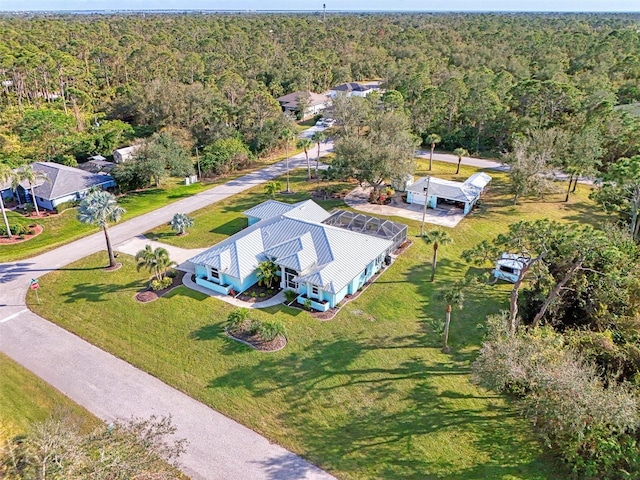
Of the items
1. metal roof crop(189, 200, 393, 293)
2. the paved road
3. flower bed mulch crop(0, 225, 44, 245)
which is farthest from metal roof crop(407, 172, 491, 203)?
flower bed mulch crop(0, 225, 44, 245)

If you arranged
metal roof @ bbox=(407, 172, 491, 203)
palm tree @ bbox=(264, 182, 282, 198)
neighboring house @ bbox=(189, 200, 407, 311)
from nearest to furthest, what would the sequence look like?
1. neighboring house @ bbox=(189, 200, 407, 311)
2. metal roof @ bbox=(407, 172, 491, 203)
3. palm tree @ bbox=(264, 182, 282, 198)

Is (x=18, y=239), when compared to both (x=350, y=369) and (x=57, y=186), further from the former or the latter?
(x=350, y=369)

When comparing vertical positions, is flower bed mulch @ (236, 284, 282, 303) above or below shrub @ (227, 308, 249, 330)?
below

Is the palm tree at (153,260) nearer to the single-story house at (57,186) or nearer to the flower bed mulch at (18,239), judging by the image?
the flower bed mulch at (18,239)

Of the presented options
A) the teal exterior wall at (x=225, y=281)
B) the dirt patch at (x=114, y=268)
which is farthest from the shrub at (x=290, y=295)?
the dirt patch at (x=114, y=268)

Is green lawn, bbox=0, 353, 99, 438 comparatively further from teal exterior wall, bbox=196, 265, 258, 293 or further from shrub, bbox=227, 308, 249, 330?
teal exterior wall, bbox=196, 265, 258, 293

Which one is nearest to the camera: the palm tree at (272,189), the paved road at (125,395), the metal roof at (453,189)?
the paved road at (125,395)

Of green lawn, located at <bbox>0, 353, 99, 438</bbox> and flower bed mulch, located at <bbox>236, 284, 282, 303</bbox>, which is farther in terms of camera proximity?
flower bed mulch, located at <bbox>236, 284, 282, 303</bbox>
